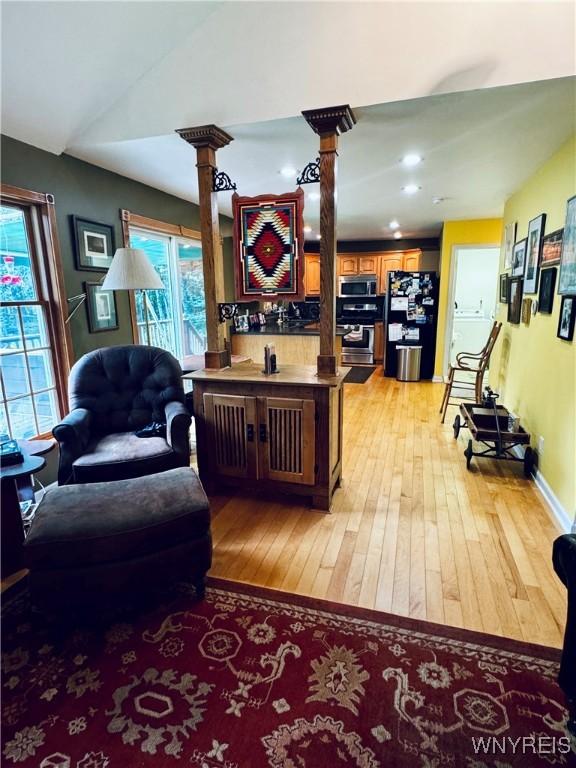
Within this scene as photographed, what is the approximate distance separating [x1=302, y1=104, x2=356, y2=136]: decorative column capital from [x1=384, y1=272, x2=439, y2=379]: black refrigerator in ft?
13.9

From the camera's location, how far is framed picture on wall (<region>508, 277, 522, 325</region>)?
3858 mm

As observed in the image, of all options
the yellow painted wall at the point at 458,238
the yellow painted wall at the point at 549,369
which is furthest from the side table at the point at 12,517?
the yellow painted wall at the point at 458,238

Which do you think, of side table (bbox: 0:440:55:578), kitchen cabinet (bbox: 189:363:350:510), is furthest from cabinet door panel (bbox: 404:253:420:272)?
side table (bbox: 0:440:55:578)

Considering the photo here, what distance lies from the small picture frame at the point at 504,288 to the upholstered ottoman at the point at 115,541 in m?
4.11

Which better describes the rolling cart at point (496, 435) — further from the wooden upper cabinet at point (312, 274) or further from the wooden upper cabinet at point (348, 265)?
the wooden upper cabinet at point (312, 274)

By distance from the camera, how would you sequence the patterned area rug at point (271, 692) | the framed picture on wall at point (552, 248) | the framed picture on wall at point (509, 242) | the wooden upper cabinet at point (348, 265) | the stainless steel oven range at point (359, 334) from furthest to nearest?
the wooden upper cabinet at point (348, 265) → the stainless steel oven range at point (359, 334) → the framed picture on wall at point (509, 242) → the framed picture on wall at point (552, 248) → the patterned area rug at point (271, 692)

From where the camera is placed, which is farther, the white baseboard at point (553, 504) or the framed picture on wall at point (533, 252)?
the framed picture on wall at point (533, 252)

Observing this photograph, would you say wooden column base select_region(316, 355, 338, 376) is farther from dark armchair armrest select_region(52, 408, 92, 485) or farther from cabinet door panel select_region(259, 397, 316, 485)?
dark armchair armrest select_region(52, 408, 92, 485)

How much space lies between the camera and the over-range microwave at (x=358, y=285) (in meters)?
7.87

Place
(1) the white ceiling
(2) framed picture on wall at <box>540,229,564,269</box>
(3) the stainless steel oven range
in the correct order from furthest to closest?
(3) the stainless steel oven range → (2) framed picture on wall at <box>540,229,564,269</box> → (1) the white ceiling

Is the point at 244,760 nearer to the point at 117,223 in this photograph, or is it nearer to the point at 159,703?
the point at 159,703

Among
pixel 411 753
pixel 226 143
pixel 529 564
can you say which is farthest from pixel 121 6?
pixel 529 564

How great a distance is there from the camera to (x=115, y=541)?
5.36ft

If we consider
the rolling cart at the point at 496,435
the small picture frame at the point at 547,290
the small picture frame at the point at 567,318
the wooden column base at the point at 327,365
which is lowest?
Result: the rolling cart at the point at 496,435
